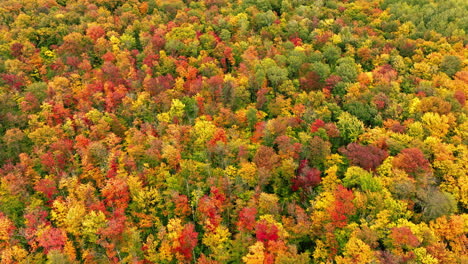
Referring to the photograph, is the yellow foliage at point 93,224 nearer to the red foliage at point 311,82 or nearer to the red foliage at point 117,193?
the red foliage at point 117,193

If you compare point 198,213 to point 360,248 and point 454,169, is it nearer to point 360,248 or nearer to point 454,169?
point 360,248

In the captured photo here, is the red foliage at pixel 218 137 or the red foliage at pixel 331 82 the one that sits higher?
the red foliage at pixel 331 82

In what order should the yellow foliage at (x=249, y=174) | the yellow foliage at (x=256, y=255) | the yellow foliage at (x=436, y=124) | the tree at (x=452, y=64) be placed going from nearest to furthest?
the yellow foliage at (x=256, y=255)
the yellow foliage at (x=249, y=174)
the yellow foliage at (x=436, y=124)
the tree at (x=452, y=64)

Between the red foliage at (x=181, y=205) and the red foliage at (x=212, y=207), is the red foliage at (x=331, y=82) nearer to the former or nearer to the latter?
the red foliage at (x=212, y=207)

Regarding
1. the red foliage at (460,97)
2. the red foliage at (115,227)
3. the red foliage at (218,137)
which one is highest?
the red foliage at (460,97)

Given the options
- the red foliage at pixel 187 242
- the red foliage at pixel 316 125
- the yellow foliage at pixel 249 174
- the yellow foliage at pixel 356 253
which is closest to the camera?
the yellow foliage at pixel 356 253

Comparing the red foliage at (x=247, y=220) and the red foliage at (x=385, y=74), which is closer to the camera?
the red foliage at (x=247, y=220)

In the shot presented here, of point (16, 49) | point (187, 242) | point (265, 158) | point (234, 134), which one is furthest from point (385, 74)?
point (16, 49)

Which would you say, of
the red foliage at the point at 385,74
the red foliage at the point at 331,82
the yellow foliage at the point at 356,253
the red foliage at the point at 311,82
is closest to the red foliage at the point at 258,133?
the red foliage at the point at 311,82

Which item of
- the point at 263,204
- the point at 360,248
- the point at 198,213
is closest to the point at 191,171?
the point at 198,213
